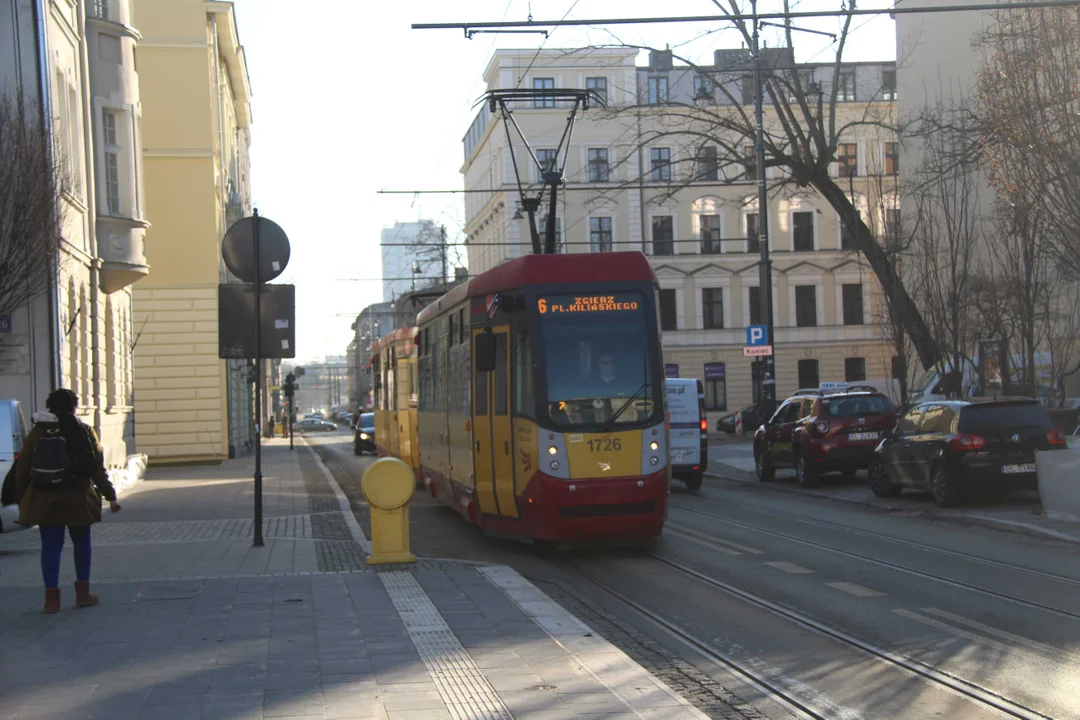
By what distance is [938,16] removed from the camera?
43812 mm

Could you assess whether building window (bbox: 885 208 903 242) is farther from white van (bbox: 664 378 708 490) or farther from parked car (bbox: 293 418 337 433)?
parked car (bbox: 293 418 337 433)

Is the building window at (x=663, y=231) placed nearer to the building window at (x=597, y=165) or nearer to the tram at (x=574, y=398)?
the building window at (x=597, y=165)

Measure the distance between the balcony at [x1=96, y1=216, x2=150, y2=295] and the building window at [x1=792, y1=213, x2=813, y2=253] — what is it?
47.4m

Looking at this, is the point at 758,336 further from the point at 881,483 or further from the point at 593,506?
the point at 593,506

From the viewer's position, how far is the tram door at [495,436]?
13.4m

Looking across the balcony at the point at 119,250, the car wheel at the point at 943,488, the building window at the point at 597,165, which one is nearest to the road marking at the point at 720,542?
the car wheel at the point at 943,488

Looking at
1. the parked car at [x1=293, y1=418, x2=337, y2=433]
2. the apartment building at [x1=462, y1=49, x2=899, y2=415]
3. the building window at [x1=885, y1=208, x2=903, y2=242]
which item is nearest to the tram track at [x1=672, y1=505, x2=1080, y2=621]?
the building window at [x1=885, y1=208, x2=903, y2=242]

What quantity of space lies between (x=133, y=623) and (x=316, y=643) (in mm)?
1689

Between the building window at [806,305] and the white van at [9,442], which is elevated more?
the building window at [806,305]

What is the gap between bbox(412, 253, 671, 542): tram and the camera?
1269 cm

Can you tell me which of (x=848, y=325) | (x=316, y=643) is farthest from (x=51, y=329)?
(x=848, y=325)

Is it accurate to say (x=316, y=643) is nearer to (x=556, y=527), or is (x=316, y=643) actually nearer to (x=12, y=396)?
(x=556, y=527)

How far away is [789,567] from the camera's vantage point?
40.1 ft

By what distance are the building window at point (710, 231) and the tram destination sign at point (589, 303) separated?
185 feet
